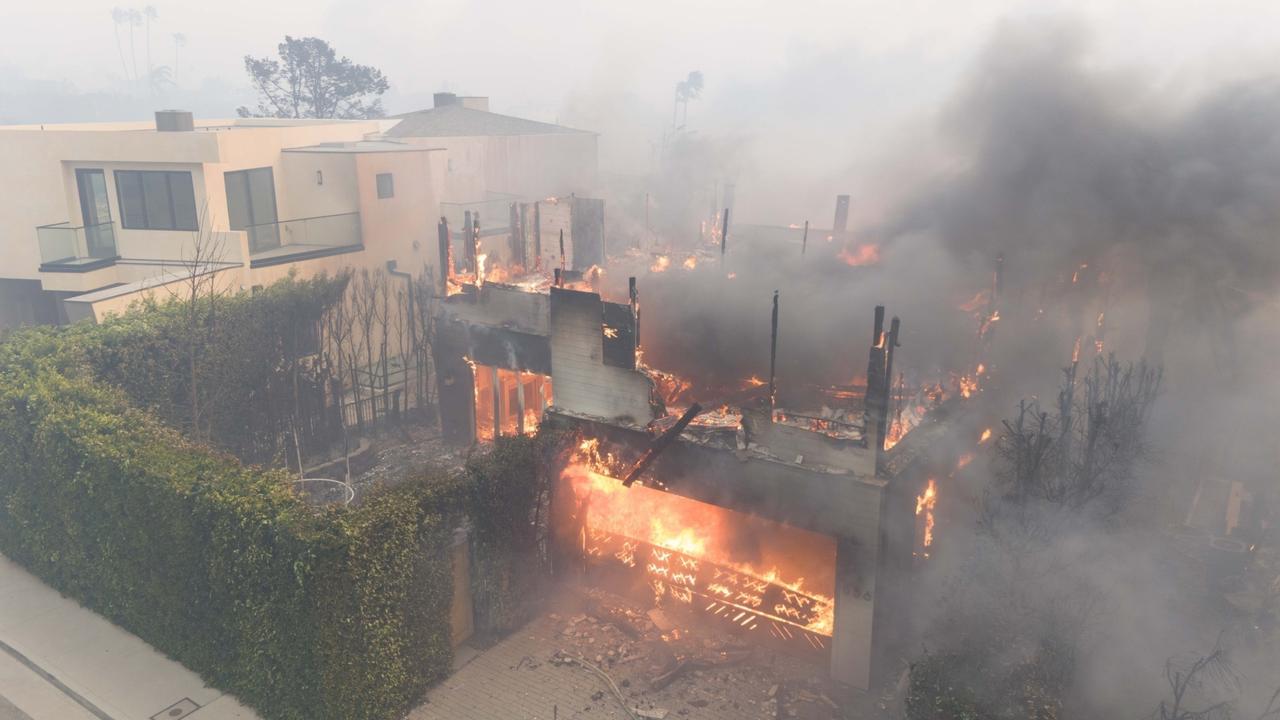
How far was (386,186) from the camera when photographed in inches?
918

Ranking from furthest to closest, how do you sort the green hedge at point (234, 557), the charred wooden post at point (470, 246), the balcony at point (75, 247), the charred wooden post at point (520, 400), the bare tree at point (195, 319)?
1. the balcony at point (75, 247)
2. the charred wooden post at point (470, 246)
3. the charred wooden post at point (520, 400)
4. the bare tree at point (195, 319)
5. the green hedge at point (234, 557)

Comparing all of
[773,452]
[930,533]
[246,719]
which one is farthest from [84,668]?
[930,533]

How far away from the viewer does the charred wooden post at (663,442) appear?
11292 mm

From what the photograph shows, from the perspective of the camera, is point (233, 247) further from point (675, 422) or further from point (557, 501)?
point (675, 422)

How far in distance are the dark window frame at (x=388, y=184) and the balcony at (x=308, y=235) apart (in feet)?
3.22

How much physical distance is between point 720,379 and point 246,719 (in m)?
8.77

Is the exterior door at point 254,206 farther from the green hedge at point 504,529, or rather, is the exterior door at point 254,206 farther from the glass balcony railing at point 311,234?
the green hedge at point 504,529

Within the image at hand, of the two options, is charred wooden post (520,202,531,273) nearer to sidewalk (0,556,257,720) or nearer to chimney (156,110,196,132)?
chimney (156,110,196,132)

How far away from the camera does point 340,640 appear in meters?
9.17

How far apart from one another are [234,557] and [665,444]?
18.3 feet

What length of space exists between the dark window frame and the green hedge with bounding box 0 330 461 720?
1203 centimetres

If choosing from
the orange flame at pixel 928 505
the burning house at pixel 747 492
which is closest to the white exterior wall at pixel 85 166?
the burning house at pixel 747 492

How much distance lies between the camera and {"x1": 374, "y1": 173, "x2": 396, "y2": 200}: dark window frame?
23.1 m

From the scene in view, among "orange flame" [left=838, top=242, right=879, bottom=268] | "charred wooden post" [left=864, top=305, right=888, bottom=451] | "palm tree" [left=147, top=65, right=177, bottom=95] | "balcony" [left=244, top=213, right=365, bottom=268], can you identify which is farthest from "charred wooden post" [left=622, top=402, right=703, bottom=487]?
"palm tree" [left=147, top=65, right=177, bottom=95]
